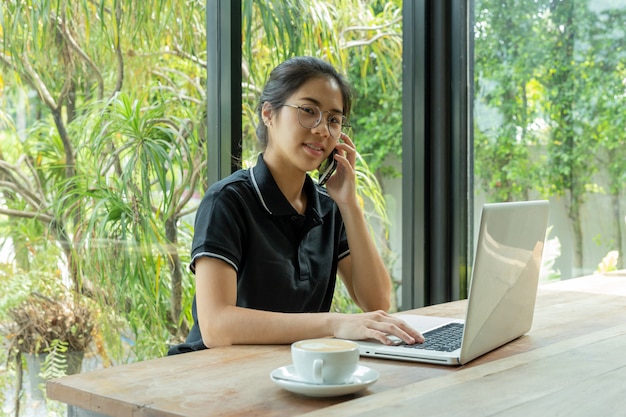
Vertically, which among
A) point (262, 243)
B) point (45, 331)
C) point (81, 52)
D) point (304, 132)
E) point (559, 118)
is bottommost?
point (45, 331)

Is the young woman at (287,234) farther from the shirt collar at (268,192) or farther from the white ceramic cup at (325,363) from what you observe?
the white ceramic cup at (325,363)

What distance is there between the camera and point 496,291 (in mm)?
1499

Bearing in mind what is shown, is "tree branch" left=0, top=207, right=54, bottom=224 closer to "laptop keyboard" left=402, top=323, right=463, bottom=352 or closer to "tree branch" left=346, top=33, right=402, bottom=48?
"laptop keyboard" left=402, top=323, right=463, bottom=352

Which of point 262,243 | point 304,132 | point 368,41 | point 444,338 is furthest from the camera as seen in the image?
point 368,41

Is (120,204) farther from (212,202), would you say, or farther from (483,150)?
(483,150)

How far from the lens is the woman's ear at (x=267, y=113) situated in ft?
7.08

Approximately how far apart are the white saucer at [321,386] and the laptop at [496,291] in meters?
0.20

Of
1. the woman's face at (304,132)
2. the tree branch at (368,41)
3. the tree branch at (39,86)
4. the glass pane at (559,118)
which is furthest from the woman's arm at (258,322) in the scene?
the glass pane at (559,118)

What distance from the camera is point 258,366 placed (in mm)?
1448

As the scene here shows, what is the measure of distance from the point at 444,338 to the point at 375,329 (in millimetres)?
154

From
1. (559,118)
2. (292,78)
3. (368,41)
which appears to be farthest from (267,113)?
(559,118)

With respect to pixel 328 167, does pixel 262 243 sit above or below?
below

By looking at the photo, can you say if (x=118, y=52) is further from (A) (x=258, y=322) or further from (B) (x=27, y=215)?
(A) (x=258, y=322)

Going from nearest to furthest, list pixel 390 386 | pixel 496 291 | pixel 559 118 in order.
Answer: pixel 390 386
pixel 496 291
pixel 559 118
